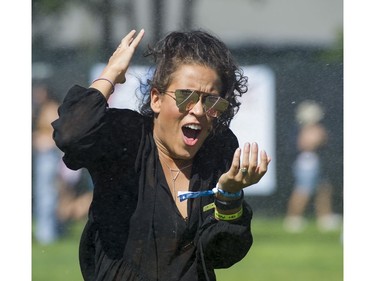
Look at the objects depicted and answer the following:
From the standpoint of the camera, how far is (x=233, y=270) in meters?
7.65

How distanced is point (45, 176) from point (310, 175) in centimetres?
351

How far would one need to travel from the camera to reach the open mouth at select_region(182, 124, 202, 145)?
3.09 m

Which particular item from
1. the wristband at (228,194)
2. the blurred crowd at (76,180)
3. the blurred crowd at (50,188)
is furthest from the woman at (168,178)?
the blurred crowd at (50,188)

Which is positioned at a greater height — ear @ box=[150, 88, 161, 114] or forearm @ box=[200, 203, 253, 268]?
ear @ box=[150, 88, 161, 114]

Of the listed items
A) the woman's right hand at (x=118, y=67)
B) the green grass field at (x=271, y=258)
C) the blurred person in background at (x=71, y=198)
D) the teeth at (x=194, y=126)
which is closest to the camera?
the woman's right hand at (x=118, y=67)

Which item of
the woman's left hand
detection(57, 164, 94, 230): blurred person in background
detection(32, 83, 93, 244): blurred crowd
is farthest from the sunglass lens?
detection(57, 164, 94, 230): blurred person in background

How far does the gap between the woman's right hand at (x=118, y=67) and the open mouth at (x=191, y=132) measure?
0.24 m

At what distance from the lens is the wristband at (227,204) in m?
2.99

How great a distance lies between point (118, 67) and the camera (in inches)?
119

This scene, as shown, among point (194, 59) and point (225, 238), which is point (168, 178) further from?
point (194, 59)

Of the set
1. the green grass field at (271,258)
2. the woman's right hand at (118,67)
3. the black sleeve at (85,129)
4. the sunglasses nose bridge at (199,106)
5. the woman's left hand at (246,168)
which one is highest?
the woman's right hand at (118,67)

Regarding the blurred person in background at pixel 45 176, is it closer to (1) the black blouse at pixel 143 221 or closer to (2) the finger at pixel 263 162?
(1) the black blouse at pixel 143 221

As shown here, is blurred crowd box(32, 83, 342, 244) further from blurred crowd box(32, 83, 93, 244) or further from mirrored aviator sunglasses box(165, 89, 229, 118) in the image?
mirrored aviator sunglasses box(165, 89, 229, 118)

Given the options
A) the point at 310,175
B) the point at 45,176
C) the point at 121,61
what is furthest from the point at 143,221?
the point at 310,175
